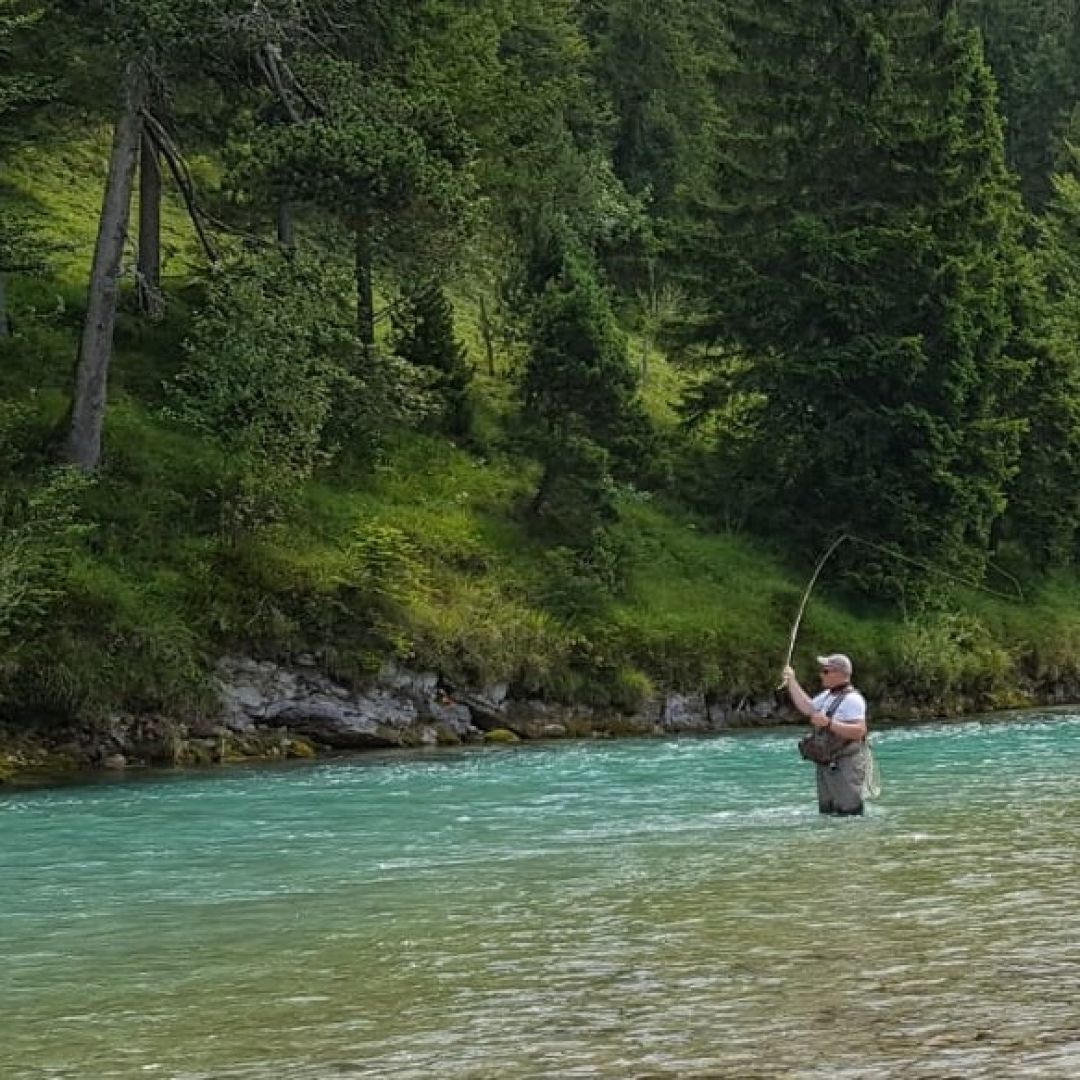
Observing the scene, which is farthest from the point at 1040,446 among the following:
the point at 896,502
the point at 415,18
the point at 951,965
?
the point at 951,965

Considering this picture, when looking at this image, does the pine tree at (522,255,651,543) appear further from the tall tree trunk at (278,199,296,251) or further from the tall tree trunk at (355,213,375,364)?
the tall tree trunk at (278,199,296,251)

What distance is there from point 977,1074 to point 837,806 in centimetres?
906

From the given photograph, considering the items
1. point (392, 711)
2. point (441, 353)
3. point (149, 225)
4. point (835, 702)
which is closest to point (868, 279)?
point (441, 353)

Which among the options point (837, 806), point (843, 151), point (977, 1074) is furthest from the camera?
point (843, 151)

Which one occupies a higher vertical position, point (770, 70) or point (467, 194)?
point (770, 70)

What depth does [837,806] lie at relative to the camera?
619 inches

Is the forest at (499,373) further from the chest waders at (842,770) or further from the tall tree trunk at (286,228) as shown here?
the chest waders at (842,770)

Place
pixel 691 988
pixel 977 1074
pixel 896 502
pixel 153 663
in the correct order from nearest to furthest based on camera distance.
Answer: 1. pixel 977 1074
2. pixel 691 988
3. pixel 153 663
4. pixel 896 502

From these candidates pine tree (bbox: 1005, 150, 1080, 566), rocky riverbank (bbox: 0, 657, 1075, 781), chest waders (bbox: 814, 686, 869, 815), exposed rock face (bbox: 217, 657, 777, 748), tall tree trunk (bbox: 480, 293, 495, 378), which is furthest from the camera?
pine tree (bbox: 1005, 150, 1080, 566)

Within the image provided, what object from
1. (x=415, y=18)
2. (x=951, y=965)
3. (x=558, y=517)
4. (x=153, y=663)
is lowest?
(x=951, y=965)

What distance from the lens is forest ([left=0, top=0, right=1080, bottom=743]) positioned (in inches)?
965

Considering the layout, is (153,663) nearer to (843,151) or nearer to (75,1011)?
(75,1011)

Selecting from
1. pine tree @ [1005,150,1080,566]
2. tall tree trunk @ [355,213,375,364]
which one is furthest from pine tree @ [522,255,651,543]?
pine tree @ [1005,150,1080,566]

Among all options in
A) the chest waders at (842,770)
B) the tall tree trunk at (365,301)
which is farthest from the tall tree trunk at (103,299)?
the chest waders at (842,770)
